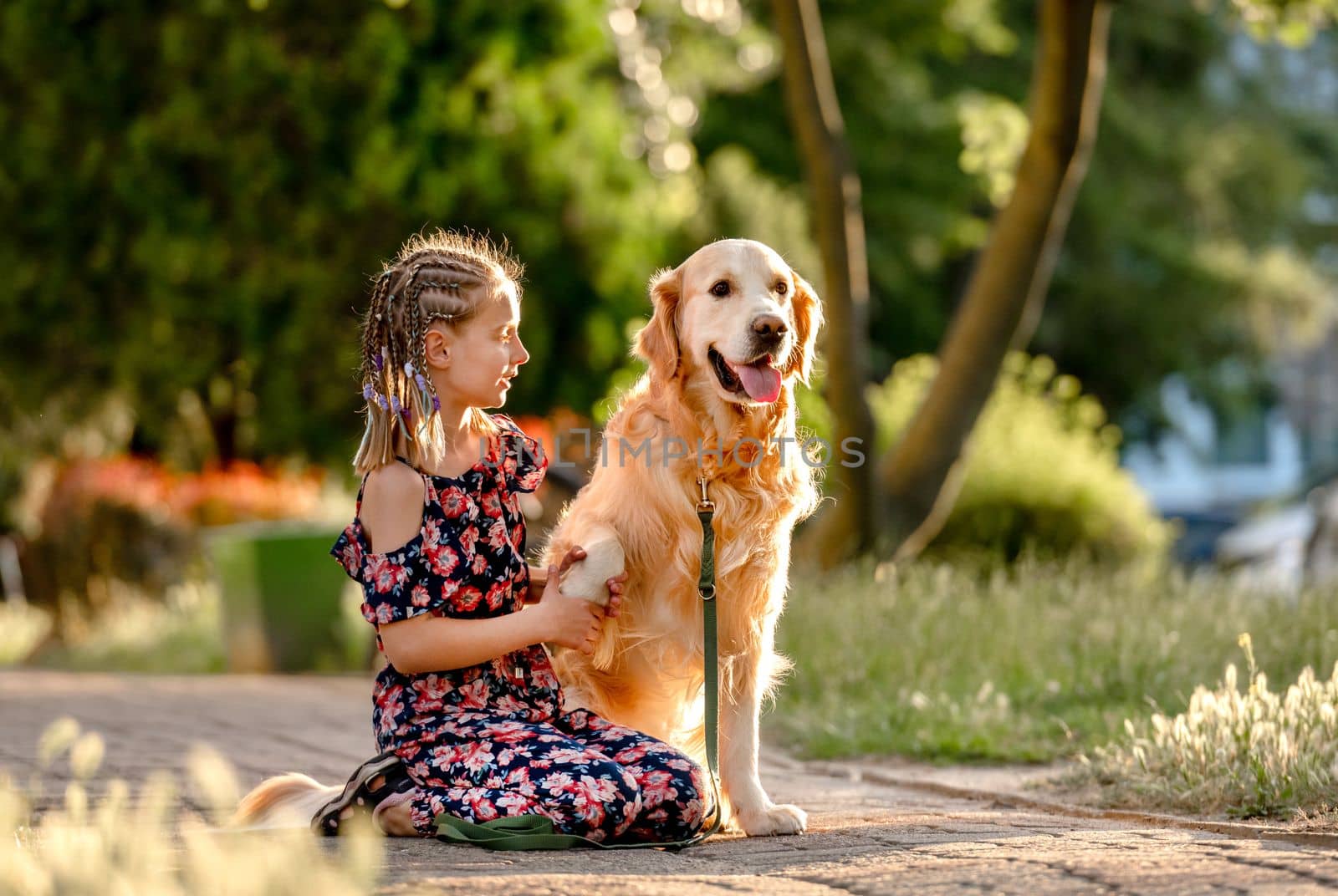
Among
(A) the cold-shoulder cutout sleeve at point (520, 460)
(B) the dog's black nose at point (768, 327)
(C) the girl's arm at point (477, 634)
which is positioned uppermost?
(B) the dog's black nose at point (768, 327)

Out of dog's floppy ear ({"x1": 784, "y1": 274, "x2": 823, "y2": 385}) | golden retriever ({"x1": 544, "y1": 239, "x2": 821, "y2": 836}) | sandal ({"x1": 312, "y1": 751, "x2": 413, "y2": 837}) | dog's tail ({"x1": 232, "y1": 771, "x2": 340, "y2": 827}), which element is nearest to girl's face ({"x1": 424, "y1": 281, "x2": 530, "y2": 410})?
golden retriever ({"x1": 544, "y1": 239, "x2": 821, "y2": 836})

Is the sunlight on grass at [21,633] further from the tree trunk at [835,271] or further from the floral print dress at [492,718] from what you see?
the floral print dress at [492,718]

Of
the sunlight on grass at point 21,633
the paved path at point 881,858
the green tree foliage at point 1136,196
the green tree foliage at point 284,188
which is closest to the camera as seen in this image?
the paved path at point 881,858

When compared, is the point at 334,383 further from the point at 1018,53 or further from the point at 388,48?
the point at 1018,53

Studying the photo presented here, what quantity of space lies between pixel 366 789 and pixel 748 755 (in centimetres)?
95

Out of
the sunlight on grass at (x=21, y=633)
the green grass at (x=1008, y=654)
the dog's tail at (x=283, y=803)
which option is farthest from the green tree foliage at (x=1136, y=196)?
the dog's tail at (x=283, y=803)

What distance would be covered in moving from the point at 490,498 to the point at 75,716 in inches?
155

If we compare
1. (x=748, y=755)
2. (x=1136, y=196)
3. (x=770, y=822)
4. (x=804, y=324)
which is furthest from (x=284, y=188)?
(x=1136, y=196)

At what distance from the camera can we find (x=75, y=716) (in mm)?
7113

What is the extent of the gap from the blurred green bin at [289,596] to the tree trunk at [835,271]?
3.36 m

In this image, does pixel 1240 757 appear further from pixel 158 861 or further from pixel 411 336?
pixel 158 861

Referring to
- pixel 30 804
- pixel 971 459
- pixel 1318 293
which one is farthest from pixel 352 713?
pixel 1318 293

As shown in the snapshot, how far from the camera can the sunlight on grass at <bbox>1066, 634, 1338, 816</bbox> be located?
13.8ft

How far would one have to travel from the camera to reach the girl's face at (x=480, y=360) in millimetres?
3975
